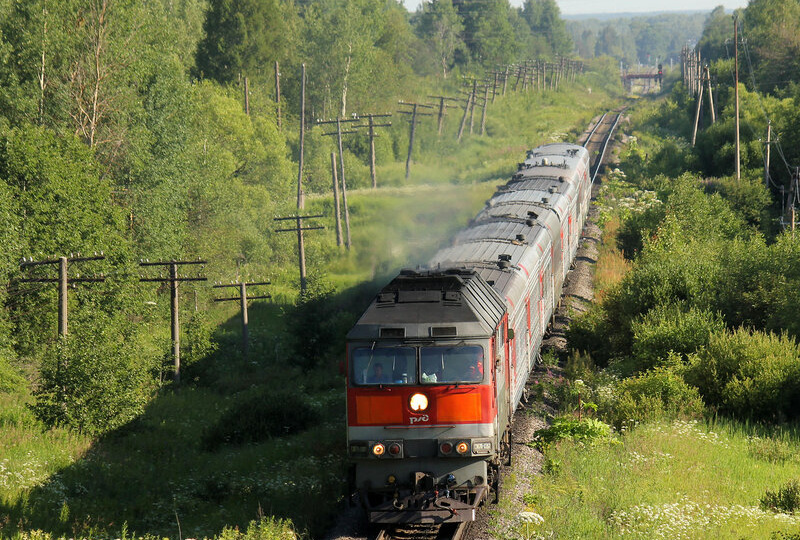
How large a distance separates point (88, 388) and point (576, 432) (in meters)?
13.6

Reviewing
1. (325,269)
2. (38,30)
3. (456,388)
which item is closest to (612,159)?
(325,269)

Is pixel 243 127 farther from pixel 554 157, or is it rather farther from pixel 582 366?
pixel 582 366

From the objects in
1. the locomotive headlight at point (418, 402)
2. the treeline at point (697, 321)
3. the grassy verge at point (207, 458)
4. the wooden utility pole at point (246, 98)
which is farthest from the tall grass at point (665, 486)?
A: the wooden utility pole at point (246, 98)

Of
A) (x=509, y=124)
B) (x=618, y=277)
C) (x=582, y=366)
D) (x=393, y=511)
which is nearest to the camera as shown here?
(x=393, y=511)

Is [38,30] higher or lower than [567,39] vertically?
lower

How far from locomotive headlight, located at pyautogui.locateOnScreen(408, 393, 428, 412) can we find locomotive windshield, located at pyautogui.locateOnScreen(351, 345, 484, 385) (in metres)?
0.24

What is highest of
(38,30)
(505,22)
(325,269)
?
(505,22)

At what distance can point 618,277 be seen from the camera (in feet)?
116

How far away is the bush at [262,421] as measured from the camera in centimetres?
2319

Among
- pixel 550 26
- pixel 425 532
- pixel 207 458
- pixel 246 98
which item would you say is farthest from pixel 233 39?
pixel 550 26

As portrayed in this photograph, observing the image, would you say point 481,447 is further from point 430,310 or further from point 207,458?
point 207,458

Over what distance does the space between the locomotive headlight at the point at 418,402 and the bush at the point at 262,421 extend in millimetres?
9408

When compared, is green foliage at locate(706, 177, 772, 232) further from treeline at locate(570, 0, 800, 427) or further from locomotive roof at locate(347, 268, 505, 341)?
locomotive roof at locate(347, 268, 505, 341)

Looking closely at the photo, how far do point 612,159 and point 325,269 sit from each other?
2846 cm
